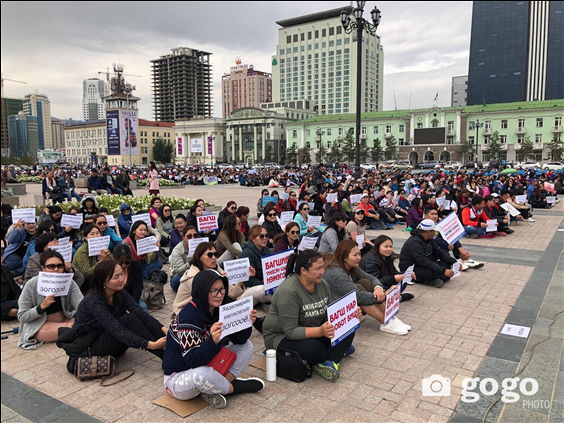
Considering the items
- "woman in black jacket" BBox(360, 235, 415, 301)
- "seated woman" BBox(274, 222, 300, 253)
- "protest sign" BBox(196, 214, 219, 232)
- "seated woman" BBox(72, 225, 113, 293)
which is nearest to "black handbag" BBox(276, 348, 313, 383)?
"woman in black jacket" BBox(360, 235, 415, 301)

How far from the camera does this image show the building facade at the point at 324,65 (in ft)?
455

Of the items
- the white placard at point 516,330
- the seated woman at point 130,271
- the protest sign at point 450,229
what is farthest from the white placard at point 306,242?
Result: the white placard at point 516,330

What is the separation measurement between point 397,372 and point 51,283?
13.3 feet

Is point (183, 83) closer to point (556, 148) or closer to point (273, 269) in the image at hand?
point (556, 148)

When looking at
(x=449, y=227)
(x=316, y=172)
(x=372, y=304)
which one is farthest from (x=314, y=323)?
(x=316, y=172)

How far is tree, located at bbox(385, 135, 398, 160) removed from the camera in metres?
91.4

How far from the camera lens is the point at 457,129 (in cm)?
8750

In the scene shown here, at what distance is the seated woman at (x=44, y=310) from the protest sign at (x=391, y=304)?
12.9 ft

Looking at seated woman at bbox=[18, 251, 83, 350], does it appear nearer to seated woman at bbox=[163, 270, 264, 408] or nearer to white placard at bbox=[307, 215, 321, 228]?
seated woman at bbox=[163, 270, 264, 408]

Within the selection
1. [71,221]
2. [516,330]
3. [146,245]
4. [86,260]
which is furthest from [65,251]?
[516,330]

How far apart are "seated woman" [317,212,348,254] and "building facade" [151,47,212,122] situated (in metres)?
161

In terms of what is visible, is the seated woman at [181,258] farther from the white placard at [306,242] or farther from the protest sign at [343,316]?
the protest sign at [343,316]

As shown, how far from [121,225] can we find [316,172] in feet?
32.0

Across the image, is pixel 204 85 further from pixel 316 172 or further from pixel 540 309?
pixel 540 309
